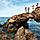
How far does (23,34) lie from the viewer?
3311 mm

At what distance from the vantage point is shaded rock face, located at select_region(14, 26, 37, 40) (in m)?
3.28

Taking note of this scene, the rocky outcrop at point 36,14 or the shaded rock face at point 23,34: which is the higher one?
the rocky outcrop at point 36,14

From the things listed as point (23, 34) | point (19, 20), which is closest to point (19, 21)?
point (19, 20)

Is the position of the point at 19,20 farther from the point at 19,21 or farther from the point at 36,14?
the point at 36,14

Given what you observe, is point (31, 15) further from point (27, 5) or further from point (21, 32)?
point (21, 32)

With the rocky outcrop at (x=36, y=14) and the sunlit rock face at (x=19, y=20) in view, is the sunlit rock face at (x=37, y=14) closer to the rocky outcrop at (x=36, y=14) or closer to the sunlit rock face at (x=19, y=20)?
the rocky outcrop at (x=36, y=14)

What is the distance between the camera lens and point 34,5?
3377 millimetres

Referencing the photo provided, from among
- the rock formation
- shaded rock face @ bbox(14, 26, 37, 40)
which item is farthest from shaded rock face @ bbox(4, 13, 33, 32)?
shaded rock face @ bbox(14, 26, 37, 40)

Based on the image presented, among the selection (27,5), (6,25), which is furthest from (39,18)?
(6,25)

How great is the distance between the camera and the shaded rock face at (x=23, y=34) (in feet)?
10.8

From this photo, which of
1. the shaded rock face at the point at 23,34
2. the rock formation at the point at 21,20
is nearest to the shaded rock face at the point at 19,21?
the rock formation at the point at 21,20

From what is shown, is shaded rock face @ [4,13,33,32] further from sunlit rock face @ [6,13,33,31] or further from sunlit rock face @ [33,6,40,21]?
sunlit rock face @ [33,6,40,21]

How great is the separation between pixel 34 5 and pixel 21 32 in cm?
89

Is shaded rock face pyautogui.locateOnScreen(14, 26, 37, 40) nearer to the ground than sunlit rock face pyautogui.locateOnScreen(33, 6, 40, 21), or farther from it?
nearer to the ground
